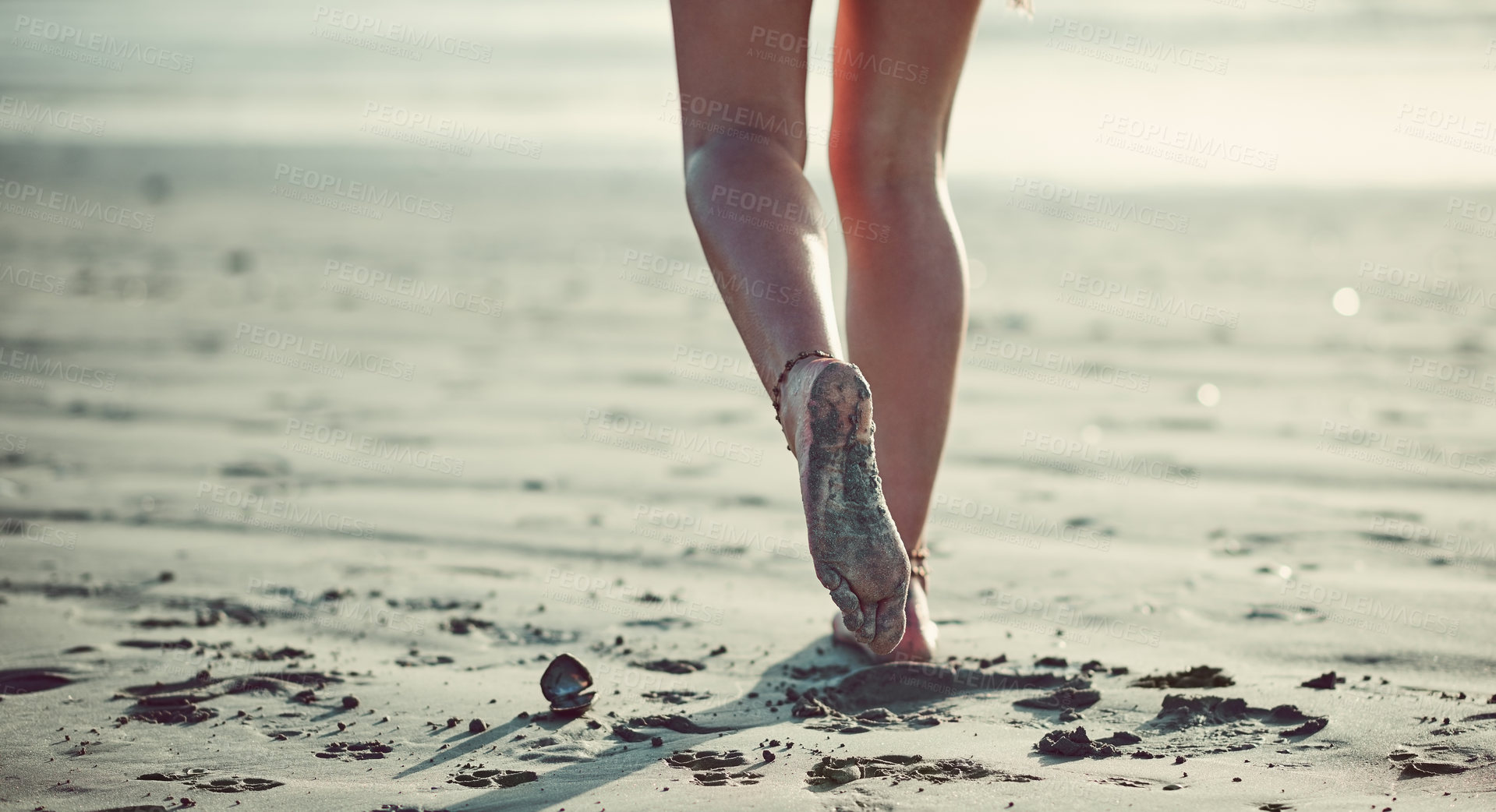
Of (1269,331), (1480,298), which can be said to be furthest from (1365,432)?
(1480,298)

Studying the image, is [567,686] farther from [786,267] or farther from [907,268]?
[907,268]

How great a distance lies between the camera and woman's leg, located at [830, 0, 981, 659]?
1.99 meters

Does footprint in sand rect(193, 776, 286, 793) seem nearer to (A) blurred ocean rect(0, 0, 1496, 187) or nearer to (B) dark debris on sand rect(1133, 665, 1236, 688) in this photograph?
(B) dark debris on sand rect(1133, 665, 1236, 688)

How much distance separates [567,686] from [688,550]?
0.92 metres

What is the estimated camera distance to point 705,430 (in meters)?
3.74

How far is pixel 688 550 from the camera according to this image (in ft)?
8.79

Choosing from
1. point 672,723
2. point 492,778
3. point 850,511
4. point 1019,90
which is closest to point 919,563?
point 672,723

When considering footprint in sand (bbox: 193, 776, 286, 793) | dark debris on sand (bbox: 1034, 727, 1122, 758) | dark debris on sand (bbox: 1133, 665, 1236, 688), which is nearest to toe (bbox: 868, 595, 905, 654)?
dark debris on sand (bbox: 1034, 727, 1122, 758)

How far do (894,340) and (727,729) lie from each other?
666 millimetres

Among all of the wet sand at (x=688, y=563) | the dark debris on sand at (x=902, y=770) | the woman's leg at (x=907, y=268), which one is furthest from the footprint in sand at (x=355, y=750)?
the woman's leg at (x=907, y=268)

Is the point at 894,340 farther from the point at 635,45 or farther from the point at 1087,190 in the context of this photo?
the point at 635,45

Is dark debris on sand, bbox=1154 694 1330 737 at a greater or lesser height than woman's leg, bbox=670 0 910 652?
lesser

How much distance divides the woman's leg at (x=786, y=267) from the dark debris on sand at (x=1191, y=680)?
0.58 m

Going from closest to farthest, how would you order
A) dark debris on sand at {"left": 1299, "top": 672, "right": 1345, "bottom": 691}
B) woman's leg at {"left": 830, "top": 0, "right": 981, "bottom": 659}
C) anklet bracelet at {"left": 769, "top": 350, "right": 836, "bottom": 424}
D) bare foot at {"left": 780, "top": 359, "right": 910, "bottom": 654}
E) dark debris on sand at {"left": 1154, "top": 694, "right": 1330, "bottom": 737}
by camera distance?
bare foot at {"left": 780, "top": 359, "right": 910, "bottom": 654}
anklet bracelet at {"left": 769, "top": 350, "right": 836, "bottom": 424}
dark debris on sand at {"left": 1154, "top": 694, "right": 1330, "bottom": 737}
dark debris on sand at {"left": 1299, "top": 672, "right": 1345, "bottom": 691}
woman's leg at {"left": 830, "top": 0, "right": 981, "bottom": 659}
